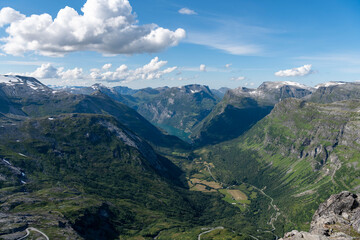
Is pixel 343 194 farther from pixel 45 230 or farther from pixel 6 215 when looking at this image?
pixel 6 215

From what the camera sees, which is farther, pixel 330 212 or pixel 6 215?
pixel 6 215

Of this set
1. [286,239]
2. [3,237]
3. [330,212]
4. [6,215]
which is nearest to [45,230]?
[3,237]

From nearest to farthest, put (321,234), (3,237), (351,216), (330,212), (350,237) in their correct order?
1. (350,237)
2. (321,234)
3. (351,216)
4. (330,212)
5. (3,237)

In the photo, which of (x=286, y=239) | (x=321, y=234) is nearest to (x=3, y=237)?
(x=286, y=239)

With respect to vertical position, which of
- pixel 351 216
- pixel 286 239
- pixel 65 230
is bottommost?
pixel 65 230

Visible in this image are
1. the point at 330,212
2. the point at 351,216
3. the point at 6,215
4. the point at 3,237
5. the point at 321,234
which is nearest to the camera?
the point at 321,234

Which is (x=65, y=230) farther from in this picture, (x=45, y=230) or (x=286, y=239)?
(x=286, y=239)

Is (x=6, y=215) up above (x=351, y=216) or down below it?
below
